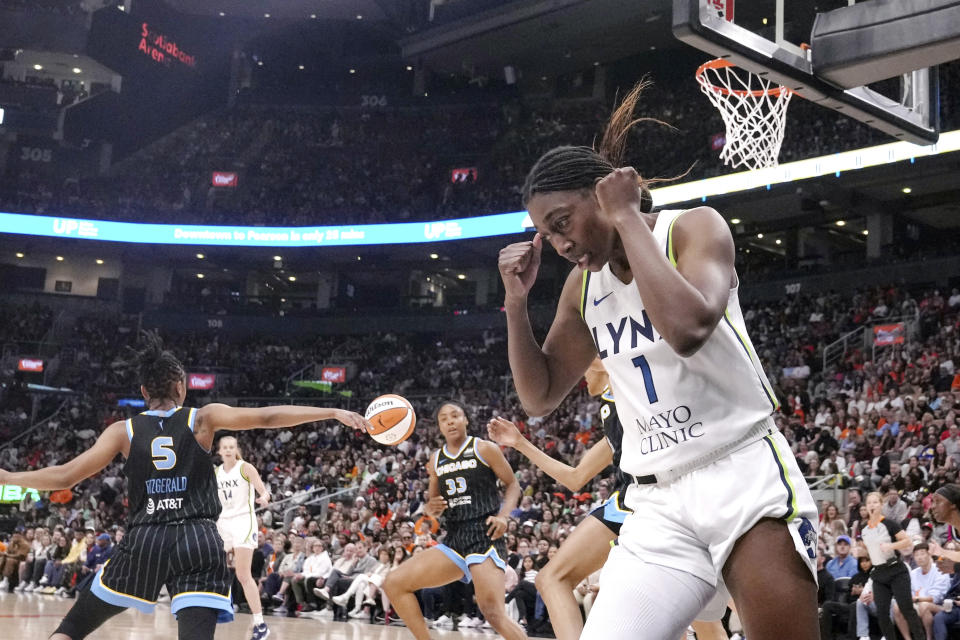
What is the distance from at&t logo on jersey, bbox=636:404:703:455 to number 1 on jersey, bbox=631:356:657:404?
0.05 metres

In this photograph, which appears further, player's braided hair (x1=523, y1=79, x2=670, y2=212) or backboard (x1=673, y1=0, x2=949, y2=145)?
backboard (x1=673, y1=0, x2=949, y2=145)

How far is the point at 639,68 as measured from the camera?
3434 cm

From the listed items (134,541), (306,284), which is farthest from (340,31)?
(134,541)

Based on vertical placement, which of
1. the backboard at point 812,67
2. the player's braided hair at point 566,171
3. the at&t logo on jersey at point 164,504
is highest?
the backboard at point 812,67

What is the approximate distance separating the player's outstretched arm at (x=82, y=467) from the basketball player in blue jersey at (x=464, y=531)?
2.56 meters

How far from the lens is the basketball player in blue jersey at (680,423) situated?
7.80ft

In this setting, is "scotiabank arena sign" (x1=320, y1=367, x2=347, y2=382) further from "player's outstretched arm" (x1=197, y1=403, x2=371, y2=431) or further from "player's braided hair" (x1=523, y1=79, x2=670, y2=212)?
"player's braided hair" (x1=523, y1=79, x2=670, y2=212)

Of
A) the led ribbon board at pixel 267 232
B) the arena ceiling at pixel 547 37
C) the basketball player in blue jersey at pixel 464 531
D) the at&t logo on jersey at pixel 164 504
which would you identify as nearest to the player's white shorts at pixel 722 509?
the at&t logo on jersey at pixel 164 504

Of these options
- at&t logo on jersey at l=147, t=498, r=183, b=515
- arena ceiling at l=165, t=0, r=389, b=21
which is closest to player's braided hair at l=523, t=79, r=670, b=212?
at&t logo on jersey at l=147, t=498, r=183, b=515

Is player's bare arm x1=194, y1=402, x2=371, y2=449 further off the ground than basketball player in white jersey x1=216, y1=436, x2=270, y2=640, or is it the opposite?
player's bare arm x1=194, y1=402, x2=371, y2=449

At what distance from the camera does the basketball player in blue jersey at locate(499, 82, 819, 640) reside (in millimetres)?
2379

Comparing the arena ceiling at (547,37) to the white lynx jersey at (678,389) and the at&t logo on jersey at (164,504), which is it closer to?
the at&t logo on jersey at (164,504)

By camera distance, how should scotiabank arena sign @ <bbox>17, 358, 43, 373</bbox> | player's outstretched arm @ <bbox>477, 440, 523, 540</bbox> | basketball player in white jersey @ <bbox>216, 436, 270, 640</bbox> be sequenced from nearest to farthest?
player's outstretched arm @ <bbox>477, 440, 523, 540</bbox> < basketball player in white jersey @ <bbox>216, 436, 270, 640</bbox> < scotiabank arena sign @ <bbox>17, 358, 43, 373</bbox>

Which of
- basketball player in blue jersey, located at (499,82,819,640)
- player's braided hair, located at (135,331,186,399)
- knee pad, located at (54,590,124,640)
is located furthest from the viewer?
player's braided hair, located at (135,331,186,399)
